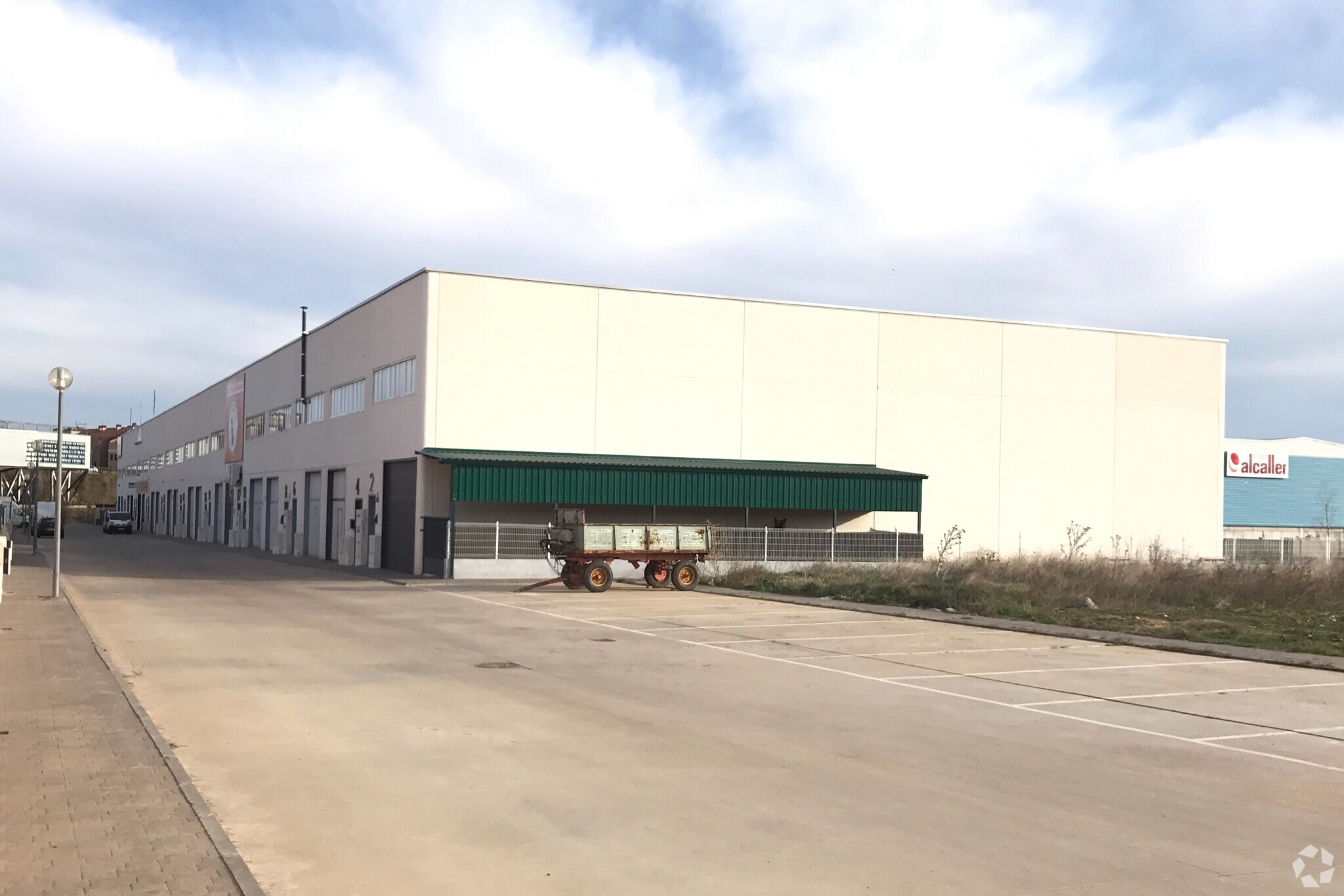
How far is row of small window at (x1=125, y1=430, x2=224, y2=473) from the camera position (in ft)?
253

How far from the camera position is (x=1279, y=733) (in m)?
12.6

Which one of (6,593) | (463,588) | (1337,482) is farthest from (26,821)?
(1337,482)

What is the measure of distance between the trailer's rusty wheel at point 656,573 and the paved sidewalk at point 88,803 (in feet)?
73.0

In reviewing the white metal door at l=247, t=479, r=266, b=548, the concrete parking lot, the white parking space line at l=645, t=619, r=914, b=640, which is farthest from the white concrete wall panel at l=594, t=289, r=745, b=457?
the white metal door at l=247, t=479, r=266, b=548

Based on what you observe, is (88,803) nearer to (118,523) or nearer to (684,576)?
(684,576)

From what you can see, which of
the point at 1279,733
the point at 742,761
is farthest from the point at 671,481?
the point at 742,761

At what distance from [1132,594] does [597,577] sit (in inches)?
560

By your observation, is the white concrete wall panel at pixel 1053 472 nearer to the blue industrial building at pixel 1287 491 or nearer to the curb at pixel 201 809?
the blue industrial building at pixel 1287 491

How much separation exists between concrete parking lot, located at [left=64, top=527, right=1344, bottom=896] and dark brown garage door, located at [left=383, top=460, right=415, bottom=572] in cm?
1981

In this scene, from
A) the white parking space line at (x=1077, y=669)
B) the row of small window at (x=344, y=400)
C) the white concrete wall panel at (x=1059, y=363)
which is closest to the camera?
the white parking space line at (x=1077, y=669)

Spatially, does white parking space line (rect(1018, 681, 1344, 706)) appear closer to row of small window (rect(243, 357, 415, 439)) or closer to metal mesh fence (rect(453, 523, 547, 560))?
metal mesh fence (rect(453, 523, 547, 560))

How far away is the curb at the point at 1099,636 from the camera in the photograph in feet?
61.5

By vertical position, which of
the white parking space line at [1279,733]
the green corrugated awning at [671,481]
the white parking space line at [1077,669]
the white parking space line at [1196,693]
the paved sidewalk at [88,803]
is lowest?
the white parking space line at [1077,669]

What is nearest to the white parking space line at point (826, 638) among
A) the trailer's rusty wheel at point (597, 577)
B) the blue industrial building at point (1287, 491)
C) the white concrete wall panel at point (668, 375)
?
the trailer's rusty wheel at point (597, 577)
